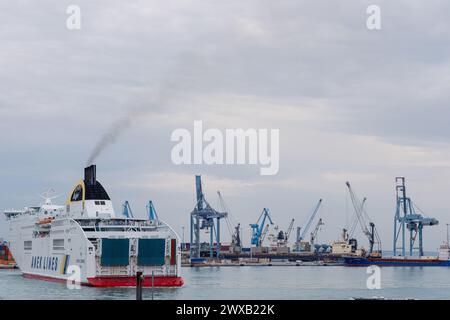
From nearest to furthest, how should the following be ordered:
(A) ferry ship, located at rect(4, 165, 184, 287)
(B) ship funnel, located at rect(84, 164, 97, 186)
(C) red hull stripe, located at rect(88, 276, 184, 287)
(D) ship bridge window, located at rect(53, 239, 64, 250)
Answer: (C) red hull stripe, located at rect(88, 276, 184, 287), (A) ferry ship, located at rect(4, 165, 184, 287), (D) ship bridge window, located at rect(53, 239, 64, 250), (B) ship funnel, located at rect(84, 164, 97, 186)

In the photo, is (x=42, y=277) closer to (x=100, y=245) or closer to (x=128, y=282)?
(x=100, y=245)

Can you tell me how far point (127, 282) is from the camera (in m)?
64.0

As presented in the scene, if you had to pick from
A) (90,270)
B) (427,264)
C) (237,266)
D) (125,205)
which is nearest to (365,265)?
(427,264)

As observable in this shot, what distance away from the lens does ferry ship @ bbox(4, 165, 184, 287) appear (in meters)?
64.1

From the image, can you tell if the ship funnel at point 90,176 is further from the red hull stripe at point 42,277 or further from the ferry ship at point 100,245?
the red hull stripe at point 42,277

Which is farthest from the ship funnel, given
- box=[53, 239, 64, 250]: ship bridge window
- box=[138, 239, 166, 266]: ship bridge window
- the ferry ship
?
box=[138, 239, 166, 266]: ship bridge window

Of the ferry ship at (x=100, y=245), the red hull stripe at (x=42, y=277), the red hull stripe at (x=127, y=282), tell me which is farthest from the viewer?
the red hull stripe at (x=42, y=277)

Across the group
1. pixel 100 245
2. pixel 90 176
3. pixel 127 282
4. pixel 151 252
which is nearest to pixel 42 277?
pixel 90 176

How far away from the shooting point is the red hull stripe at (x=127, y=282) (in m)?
63.0

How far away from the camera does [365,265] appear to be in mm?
167125

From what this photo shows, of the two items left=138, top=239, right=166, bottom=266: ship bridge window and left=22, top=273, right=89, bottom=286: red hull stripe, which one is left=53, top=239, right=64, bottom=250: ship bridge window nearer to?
left=22, top=273, right=89, bottom=286: red hull stripe

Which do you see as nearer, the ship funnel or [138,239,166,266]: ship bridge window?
[138,239,166,266]: ship bridge window

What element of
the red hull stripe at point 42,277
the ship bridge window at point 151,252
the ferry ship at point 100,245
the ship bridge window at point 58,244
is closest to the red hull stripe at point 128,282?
the ferry ship at point 100,245

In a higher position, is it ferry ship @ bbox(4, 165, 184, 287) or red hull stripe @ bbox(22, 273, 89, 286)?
ferry ship @ bbox(4, 165, 184, 287)
